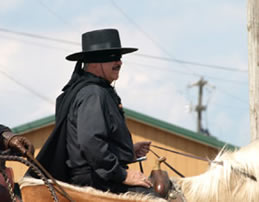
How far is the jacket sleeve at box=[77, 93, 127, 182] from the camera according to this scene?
4.41m

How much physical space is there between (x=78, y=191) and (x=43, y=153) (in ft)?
1.28

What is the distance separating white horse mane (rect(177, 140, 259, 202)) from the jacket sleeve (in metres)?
0.73

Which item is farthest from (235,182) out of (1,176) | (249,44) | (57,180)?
(249,44)

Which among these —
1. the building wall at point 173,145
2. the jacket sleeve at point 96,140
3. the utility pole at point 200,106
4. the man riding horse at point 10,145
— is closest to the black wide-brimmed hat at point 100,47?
the jacket sleeve at point 96,140

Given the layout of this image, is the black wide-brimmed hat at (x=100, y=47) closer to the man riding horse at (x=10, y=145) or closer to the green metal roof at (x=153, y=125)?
the man riding horse at (x=10, y=145)

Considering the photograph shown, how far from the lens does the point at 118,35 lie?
5070 mm

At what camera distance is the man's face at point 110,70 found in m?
4.90

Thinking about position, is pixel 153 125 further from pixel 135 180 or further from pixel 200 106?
pixel 200 106

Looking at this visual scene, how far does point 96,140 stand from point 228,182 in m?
1.20

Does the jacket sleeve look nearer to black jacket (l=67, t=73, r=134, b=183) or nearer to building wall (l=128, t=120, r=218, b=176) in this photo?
black jacket (l=67, t=73, r=134, b=183)

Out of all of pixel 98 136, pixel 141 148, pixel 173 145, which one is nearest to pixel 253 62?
pixel 141 148

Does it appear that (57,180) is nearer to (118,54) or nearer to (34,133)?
(118,54)

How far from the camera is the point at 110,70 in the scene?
4.91 meters

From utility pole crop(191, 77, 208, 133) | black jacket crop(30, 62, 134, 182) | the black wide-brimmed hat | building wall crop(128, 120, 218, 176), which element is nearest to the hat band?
the black wide-brimmed hat
